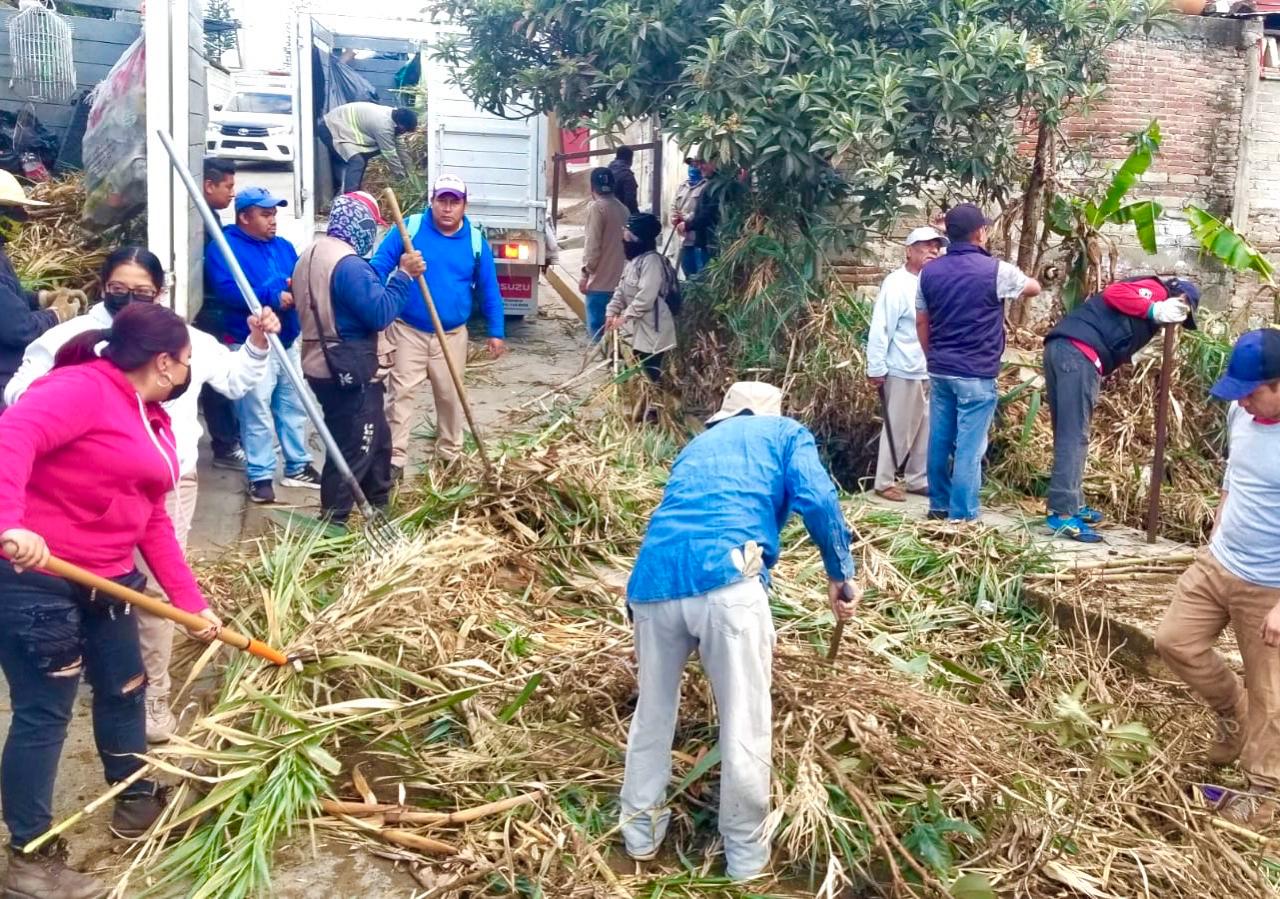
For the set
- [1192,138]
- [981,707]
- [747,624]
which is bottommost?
[981,707]

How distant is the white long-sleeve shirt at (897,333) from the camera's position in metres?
7.26

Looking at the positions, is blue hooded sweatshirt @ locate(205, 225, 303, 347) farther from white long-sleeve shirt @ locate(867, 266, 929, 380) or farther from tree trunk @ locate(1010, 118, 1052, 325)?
tree trunk @ locate(1010, 118, 1052, 325)

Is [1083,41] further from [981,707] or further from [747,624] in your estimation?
[747,624]

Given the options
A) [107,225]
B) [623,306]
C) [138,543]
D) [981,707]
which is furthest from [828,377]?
[138,543]

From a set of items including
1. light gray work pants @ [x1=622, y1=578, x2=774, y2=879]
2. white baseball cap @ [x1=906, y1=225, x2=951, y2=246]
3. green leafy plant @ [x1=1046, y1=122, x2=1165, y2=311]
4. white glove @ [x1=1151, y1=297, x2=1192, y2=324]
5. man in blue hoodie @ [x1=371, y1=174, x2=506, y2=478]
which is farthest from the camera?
green leafy plant @ [x1=1046, y1=122, x2=1165, y2=311]

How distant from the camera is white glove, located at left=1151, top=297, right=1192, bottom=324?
20.8 ft

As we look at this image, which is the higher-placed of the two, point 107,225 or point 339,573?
point 107,225

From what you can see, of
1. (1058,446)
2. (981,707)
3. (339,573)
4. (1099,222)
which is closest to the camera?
(981,707)

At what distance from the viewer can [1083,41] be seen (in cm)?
795

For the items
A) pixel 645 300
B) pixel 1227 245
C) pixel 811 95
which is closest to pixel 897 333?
pixel 811 95

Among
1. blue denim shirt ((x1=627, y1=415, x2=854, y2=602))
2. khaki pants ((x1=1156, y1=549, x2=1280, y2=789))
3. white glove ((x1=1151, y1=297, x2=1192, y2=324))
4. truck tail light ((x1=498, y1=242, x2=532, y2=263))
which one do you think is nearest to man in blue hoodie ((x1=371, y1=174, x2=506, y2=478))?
A: blue denim shirt ((x1=627, y1=415, x2=854, y2=602))

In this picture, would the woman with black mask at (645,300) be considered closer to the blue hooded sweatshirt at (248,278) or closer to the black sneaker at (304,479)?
the black sneaker at (304,479)

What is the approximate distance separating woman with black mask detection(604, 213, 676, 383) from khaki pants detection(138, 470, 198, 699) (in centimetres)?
450

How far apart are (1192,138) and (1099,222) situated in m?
1.92
